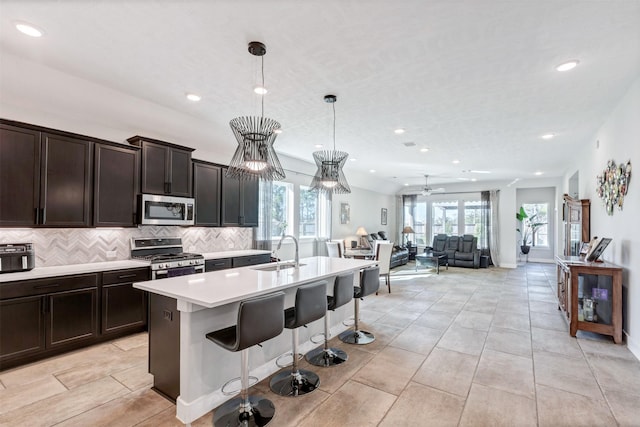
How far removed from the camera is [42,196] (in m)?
3.35

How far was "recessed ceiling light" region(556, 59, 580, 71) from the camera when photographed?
2873 millimetres

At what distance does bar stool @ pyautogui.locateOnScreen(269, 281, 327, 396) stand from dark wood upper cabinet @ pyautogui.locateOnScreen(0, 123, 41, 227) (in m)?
2.99

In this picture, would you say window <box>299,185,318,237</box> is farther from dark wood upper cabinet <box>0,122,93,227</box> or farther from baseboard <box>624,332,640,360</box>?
baseboard <box>624,332,640,360</box>

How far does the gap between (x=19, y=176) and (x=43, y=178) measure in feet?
0.63

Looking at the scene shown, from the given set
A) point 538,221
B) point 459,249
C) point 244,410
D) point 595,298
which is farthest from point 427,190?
point 244,410

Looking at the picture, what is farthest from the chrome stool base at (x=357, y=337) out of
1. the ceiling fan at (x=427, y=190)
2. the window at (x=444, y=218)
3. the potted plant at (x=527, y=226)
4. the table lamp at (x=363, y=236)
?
the potted plant at (x=527, y=226)

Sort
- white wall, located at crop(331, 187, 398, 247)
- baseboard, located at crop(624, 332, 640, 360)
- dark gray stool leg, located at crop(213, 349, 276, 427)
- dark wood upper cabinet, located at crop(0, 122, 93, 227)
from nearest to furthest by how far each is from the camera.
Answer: dark gray stool leg, located at crop(213, 349, 276, 427) < dark wood upper cabinet, located at crop(0, 122, 93, 227) < baseboard, located at crop(624, 332, 640, 360) < white wall, located at crop(331, 187, 398, 247)

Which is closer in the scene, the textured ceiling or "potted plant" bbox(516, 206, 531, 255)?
the textured ceiling

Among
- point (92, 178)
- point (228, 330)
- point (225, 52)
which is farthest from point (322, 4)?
point (92, 178)

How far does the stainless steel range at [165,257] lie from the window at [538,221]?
1176 cm

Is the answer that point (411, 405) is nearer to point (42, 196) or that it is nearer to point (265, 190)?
point (42, 196)

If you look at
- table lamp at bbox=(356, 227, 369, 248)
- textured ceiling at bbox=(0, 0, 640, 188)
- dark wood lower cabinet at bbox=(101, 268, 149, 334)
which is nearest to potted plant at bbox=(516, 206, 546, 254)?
table lamp at bbox=(356, 227, 369, 248)

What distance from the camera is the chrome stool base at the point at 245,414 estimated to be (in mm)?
2215

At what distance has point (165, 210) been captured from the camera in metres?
4.41
